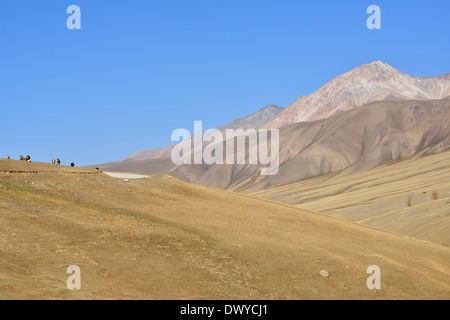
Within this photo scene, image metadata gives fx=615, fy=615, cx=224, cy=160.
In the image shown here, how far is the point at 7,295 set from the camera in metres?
28.5

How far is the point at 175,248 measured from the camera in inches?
1580

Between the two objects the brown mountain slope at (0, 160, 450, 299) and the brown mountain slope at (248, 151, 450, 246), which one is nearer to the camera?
the brown mountain slope at (0, 160, 450, 299)

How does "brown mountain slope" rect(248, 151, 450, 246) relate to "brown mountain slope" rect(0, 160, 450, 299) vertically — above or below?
above

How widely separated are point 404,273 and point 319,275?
25.4ft

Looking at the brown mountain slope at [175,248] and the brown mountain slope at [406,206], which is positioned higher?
the brown mountain slope at [406,206]

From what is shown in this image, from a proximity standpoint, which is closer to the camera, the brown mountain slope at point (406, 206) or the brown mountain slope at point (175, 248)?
the brown mountain slope at point (175, 248)

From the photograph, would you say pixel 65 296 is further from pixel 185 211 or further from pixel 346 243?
pixel 346 243

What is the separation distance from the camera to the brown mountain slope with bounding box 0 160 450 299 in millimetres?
34000

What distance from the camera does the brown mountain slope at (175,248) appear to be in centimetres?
3400

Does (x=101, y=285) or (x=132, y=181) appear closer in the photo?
(x=101, y=285)

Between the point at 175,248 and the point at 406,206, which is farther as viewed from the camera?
the point at 406,206

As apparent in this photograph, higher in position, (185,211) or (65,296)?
(185,211)

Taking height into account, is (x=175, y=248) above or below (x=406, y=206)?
below
